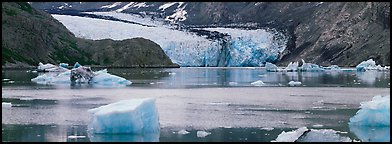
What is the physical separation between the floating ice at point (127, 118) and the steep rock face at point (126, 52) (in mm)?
73089

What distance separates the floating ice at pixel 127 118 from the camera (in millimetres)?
16625

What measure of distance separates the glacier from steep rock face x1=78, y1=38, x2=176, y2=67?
652 centimetres

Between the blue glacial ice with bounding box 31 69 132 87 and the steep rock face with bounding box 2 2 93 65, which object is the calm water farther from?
the steep rock face with bounding box 2 2 93 65

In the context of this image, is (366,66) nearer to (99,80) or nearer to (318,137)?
(99,80)

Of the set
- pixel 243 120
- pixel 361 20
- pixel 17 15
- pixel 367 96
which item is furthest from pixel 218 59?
pixel 243 120

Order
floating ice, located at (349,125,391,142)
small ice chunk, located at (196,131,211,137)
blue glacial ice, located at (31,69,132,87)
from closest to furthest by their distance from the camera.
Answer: floating ice, located at (349,125,391,142) < small ice chunk, located at (196,131,211,137) < blue glacial ice, located at (31,69,132,87)

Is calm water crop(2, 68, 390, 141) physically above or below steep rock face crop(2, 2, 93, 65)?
below

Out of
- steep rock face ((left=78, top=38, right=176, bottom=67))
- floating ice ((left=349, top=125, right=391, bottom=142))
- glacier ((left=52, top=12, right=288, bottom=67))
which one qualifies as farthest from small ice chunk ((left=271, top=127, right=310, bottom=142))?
glacier ((left=52, top=12, right=288, bottom=67))

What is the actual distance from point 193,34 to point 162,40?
620cm

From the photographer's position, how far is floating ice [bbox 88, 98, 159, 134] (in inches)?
655

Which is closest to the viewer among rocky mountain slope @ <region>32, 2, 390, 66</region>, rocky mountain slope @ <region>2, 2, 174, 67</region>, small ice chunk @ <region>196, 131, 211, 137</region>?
small ice chunk @ <region>196, 131, 211, 137</region>

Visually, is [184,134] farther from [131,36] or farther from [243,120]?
[131,36]

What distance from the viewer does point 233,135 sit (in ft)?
56.2

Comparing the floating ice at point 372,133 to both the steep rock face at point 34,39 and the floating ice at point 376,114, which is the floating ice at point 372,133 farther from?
the steep rock face at point 34,39
